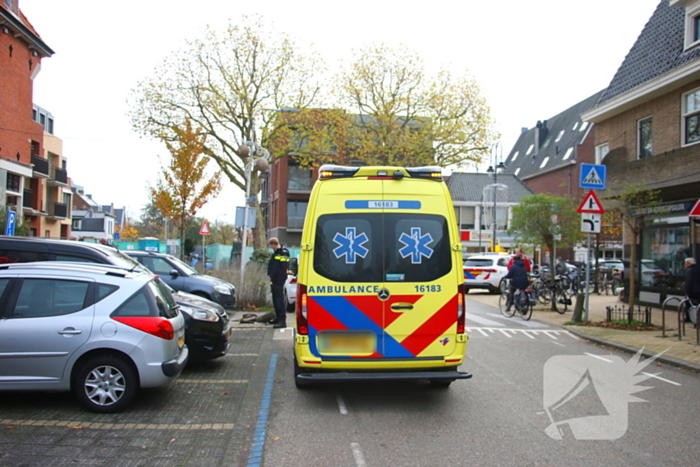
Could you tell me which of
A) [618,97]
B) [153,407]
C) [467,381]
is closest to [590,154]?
[618,97]

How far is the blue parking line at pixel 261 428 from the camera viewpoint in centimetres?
467

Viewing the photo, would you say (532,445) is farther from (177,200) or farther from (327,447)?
(177,200)

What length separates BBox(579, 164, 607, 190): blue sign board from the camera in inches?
507

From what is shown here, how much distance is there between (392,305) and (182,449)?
7.97 ft

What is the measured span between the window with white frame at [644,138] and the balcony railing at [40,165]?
37484mm

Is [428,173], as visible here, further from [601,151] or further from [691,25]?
[601,151]

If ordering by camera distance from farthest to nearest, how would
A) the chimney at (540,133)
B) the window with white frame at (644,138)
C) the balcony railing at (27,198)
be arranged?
the chimney at (540,133) < the balcony railing at (27,198) < the window with white frame at (644,138)

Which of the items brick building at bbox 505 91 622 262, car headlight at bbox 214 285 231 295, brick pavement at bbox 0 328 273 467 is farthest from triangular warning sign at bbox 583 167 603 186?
brick building at bbox 505 91 622 262

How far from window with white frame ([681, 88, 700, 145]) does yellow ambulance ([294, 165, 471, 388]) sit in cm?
1191

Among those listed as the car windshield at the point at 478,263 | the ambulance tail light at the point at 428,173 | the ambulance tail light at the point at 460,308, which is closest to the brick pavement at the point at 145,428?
the ambulance tail light at the point at 460,308

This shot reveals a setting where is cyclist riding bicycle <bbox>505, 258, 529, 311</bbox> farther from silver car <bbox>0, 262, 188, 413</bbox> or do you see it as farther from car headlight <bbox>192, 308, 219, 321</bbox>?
silver car <bbox>0, 262, 188, 413</bbox>

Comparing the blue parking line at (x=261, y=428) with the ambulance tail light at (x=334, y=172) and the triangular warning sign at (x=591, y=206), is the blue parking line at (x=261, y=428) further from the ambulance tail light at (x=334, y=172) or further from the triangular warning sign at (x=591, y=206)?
the triangular warning sign at (x=591, y=206)

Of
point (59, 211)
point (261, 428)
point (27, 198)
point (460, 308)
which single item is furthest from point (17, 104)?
point (460, 308)

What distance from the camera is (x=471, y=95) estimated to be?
1235 inches
